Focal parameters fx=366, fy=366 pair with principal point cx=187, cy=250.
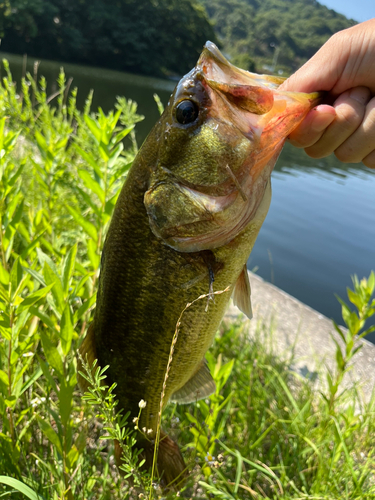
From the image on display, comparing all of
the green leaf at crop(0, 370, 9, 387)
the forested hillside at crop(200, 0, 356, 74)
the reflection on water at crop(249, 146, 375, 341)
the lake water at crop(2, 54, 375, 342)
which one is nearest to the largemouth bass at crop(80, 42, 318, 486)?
the green leaf at crop(0, 370, 9, 387)

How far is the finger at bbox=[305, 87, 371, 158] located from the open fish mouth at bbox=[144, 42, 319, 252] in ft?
0.97

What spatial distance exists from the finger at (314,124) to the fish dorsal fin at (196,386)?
4.11 ft

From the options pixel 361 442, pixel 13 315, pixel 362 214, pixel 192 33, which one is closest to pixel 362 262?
pixel 362 214

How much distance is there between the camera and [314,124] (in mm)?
1677

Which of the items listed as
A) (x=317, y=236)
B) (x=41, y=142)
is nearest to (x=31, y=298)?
(x=41, y=142)

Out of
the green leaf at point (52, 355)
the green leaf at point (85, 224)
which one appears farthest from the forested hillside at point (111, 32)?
the green leaf at point (52, 355)

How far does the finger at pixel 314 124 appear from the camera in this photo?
1.65 meters

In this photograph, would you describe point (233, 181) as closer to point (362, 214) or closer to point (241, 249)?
point (241, 249)

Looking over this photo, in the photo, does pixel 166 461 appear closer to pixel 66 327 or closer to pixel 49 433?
pixel 49 433

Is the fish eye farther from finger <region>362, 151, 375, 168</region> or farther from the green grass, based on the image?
finger <region>362, 151, 375, 168</region>

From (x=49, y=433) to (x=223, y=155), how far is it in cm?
137

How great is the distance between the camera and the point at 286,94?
1437 millimetres

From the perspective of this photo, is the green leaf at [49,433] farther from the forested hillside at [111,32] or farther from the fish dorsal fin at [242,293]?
the forested hillside at [111,32]

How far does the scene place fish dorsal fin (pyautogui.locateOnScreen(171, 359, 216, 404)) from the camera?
192 cm
